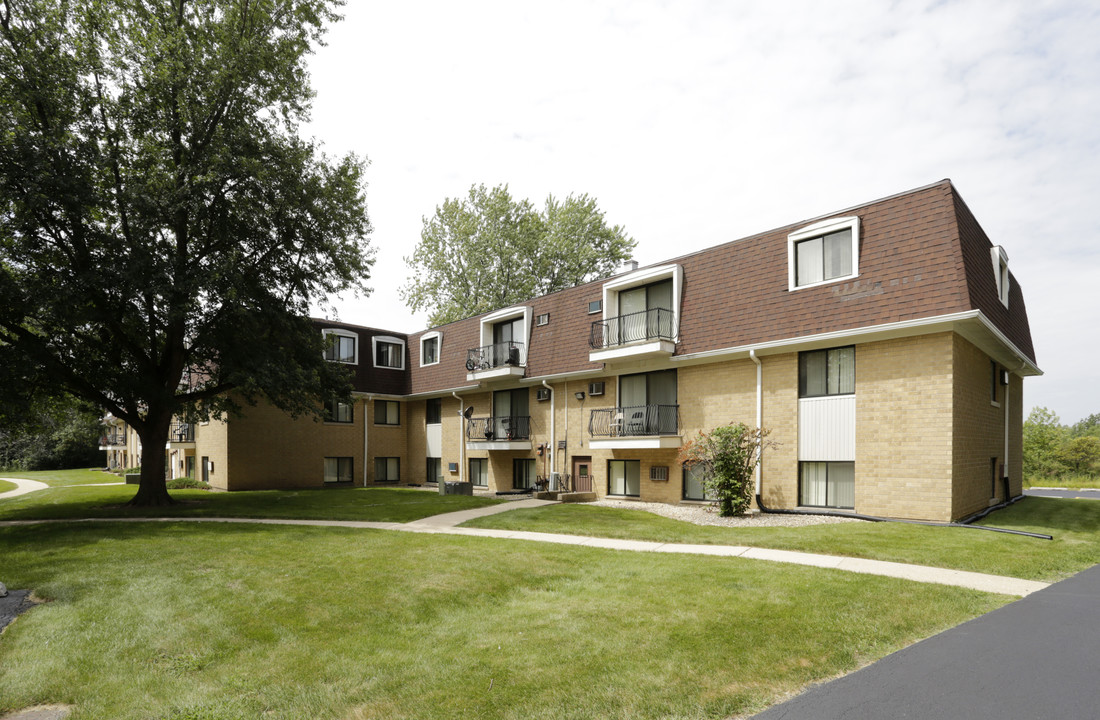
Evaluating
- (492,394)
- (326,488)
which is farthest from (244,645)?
(326,488)

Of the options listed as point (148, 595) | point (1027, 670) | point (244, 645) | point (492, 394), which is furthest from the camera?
point (492, 394)

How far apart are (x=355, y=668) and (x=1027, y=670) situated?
550 cm

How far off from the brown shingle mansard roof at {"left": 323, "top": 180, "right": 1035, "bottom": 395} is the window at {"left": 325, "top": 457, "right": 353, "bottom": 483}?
43.2 ft

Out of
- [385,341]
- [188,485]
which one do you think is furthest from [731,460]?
[188,485]

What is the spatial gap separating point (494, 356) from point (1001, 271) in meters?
16.5

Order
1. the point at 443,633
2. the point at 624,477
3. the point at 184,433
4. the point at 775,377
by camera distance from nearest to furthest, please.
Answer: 1. the point at 443,633
2. the point at 775,377
3. the point at 624,477
4. the point at 184,433

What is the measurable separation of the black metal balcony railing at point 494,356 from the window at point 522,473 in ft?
12.6

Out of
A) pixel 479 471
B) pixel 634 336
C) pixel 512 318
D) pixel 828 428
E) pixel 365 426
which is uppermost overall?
pixel 512 318

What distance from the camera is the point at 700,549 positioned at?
1055 centimetres

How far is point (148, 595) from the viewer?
24.7ft

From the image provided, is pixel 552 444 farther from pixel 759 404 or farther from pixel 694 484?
pixel 759 404

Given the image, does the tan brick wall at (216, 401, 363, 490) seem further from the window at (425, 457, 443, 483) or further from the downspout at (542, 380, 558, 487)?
the downspout at (542, 380, 558, 487)

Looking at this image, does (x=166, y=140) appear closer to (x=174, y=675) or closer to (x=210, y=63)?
(x=210, y=63)

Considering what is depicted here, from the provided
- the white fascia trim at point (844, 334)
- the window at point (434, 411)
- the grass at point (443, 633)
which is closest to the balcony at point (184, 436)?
the window at point (434, 411)
